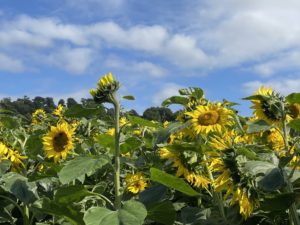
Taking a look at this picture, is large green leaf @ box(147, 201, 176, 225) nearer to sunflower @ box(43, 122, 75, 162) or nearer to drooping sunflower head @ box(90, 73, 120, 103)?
drooping sunflower head @ box(90, 73, 120, 103)

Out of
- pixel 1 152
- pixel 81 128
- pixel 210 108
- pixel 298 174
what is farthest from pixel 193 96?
pixel 81 128

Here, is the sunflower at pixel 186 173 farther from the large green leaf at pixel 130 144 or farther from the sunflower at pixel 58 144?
the sunflower at pixel 58 144

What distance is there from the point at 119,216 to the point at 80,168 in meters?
0.29

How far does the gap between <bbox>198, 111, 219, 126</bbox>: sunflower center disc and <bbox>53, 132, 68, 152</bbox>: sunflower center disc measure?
1.42m

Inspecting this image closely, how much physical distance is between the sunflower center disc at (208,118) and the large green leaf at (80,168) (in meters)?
0.54

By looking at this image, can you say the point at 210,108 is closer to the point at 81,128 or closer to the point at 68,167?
the point at 68,167

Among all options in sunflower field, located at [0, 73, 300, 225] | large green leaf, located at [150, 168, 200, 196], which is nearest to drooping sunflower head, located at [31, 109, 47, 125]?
sunflower field, located at [0, 73, 300, 225]

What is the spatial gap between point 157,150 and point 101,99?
1.02 meters

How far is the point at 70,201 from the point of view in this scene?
2.48 metres

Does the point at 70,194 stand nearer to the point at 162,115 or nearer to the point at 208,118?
the point at 208,118

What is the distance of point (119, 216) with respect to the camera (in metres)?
2.18

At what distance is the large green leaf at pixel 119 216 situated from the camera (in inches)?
83.5

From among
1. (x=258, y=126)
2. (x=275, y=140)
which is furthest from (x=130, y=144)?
(x=275, y=140)

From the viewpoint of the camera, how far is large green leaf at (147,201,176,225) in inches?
93.5
